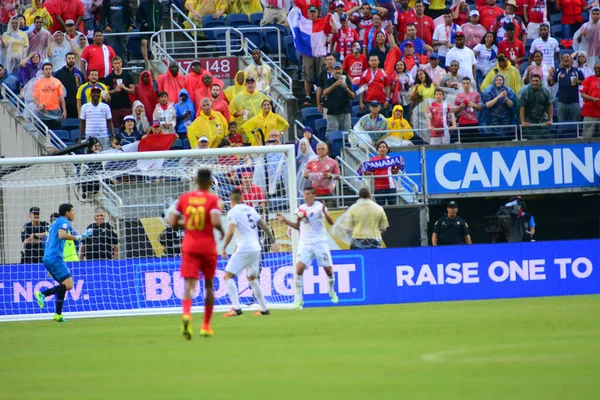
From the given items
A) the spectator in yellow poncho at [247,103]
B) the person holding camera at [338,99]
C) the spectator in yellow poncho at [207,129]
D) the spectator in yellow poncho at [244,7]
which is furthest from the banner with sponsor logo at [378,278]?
the spectator in yellow poncho at [244,7]

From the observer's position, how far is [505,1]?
2772 cm

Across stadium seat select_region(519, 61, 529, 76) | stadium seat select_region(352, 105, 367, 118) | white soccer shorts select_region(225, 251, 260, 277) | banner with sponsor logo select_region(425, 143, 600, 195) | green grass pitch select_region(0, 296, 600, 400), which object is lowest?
green grass pitch select_region(0, 296, 600, 400)

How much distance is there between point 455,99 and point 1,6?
11.2 m

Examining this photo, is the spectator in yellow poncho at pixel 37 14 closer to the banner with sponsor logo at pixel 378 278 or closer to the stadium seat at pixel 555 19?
the banner with sponsor logo at pixel 378 278

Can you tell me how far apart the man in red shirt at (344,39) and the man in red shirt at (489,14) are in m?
3.53

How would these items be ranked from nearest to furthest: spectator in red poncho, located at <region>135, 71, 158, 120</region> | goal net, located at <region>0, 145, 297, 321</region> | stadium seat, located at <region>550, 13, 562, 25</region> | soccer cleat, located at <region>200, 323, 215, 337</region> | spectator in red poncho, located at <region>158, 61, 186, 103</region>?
soccer cleat, located at <region>200, 323, 215, 337</region> < goal net, located at <region>0, 145, 297, 321</region> < spectator in red poncho, located at <region>135, 71, 158, 120</region> < spectator in red poncho, located at <region>158, 61, 186, 103</region> < stadium seat, located at <region>550, 13, 562, 25</region>

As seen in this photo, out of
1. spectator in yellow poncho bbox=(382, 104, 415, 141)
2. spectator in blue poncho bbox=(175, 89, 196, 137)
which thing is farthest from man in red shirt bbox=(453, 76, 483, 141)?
spectator in blue poncho bbox=(175, 89, 196, 137)

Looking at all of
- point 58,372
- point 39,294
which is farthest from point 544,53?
point 58,372

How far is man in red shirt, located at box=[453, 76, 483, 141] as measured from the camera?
2411 centimetres

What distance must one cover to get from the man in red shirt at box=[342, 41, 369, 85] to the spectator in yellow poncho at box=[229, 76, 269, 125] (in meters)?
2.52

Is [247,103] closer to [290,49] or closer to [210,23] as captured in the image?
[290,49]

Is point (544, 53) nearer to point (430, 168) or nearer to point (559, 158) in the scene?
point (559, 158)

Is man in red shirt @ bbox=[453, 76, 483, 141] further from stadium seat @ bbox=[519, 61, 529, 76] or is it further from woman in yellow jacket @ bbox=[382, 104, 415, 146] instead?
stadium seat @ bbox=[519, 61, 529, 76]

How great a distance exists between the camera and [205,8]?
27109 millimetres
